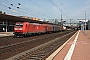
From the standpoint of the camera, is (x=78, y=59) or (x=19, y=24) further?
(x=19, y=24)

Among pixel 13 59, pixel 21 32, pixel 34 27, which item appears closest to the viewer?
pixel 13 59

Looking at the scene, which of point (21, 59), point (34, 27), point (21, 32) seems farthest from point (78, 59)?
point (34, 27)

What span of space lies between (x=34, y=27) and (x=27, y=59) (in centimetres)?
2801

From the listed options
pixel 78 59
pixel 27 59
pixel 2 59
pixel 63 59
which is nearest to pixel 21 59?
pixel 27 59

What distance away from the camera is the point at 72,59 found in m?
9.27

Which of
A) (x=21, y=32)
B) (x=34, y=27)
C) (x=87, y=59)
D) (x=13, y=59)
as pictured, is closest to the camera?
(x=87, y=59)

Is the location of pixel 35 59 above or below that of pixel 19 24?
below

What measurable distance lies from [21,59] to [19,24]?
2350cm

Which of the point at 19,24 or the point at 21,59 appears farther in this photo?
the point at 19,24

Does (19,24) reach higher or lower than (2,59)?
higher

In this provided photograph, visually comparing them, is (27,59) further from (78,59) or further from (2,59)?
(78,59)

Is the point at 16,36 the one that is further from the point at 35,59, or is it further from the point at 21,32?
the point at 35,59

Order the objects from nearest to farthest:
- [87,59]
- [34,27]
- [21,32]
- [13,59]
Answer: [87,59], [13,59], [21,32], [34,27]

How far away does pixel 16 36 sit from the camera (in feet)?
108
